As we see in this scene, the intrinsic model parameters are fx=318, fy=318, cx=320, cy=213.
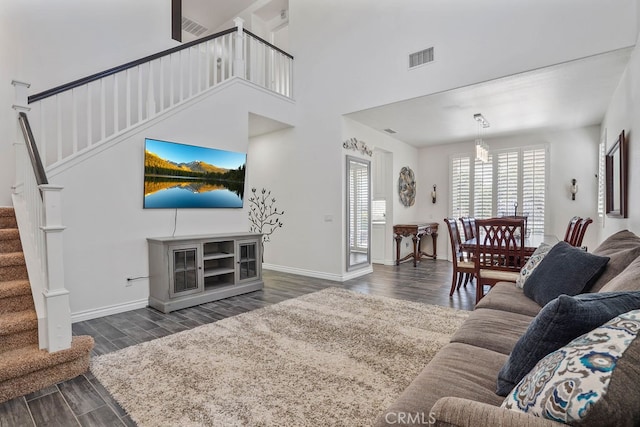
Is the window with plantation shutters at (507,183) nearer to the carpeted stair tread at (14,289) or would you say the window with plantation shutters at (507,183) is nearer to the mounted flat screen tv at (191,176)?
the mounted flat screen tv at (191,176)

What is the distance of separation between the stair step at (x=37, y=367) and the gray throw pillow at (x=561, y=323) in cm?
264

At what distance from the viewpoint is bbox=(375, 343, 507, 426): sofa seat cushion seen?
1101mm

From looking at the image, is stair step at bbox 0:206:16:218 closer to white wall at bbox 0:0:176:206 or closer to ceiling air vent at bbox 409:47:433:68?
white wall at bbox 0:0:176:206

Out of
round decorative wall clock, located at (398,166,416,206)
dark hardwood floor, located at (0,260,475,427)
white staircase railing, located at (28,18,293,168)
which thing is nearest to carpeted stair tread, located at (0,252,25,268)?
dark hardwood floor, located at (0,260,475,427)

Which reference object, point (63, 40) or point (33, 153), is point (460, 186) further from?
point (63, 40)

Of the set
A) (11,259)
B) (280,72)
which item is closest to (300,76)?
(280,72)

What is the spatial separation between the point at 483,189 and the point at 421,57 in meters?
3.65

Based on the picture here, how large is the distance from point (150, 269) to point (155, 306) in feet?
1.48

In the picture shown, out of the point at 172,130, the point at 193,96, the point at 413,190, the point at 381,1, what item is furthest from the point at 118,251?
the point at 413,190

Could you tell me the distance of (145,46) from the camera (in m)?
5.02

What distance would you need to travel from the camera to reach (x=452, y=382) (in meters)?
1.23

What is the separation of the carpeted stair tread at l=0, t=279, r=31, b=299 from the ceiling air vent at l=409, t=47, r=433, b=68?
15.8 ft

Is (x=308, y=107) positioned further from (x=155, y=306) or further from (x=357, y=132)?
(x=155, y=306)

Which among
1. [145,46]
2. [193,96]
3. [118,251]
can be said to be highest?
[145,46]
